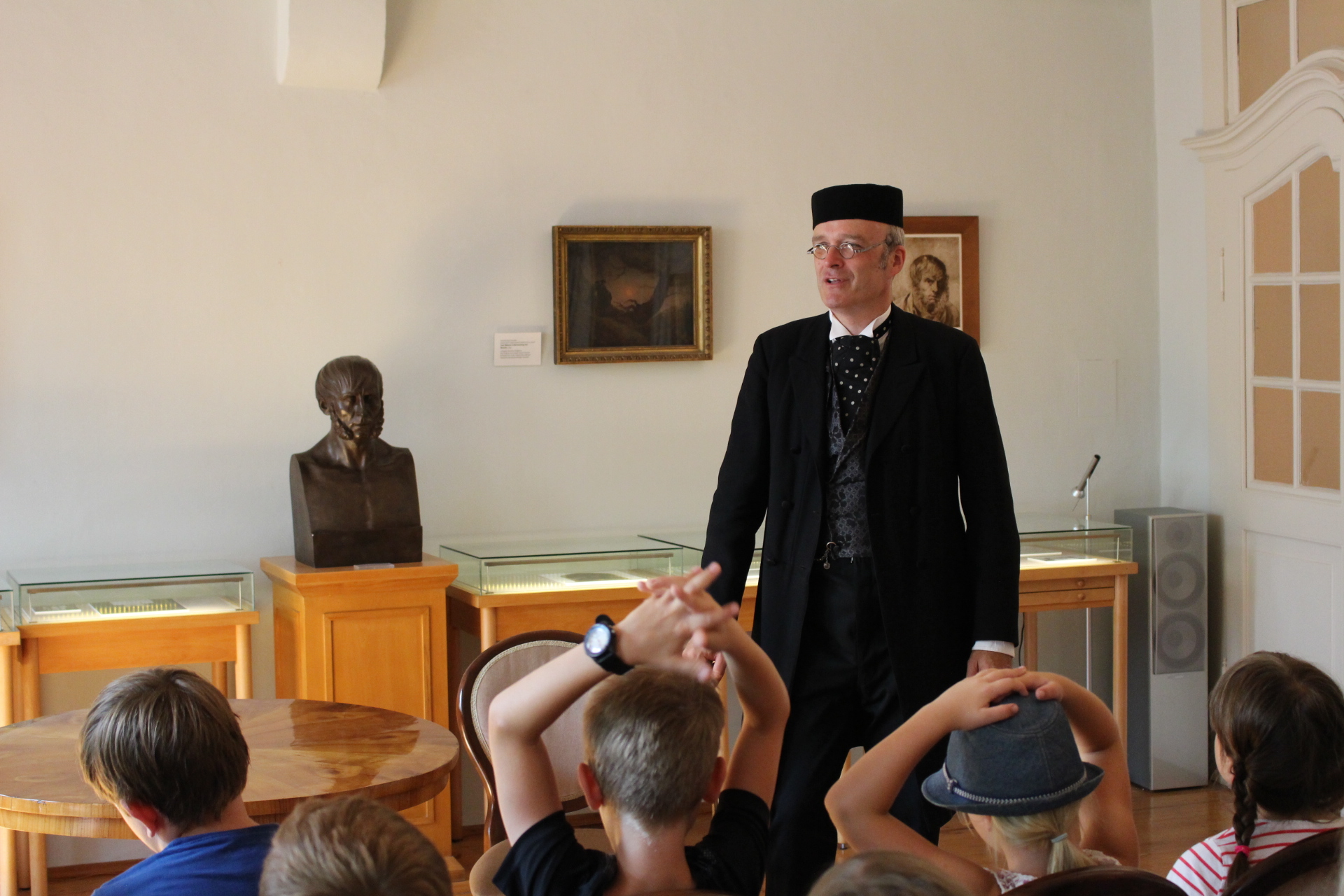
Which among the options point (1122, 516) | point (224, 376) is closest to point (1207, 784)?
point (1122, 516)

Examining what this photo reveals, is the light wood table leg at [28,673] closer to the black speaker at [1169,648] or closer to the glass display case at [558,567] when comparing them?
the glass display case at [558,567]

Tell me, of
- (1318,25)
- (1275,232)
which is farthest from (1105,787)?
(1318,25)

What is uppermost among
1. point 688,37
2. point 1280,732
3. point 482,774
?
point 688,37

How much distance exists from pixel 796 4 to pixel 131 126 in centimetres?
251

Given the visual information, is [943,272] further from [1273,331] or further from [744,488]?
[744,488]

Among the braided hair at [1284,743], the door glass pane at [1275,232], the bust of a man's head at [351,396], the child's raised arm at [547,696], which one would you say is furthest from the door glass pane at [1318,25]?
the child's raised arm at [547,696]

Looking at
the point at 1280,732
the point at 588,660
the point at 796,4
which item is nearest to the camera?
the point at 588,660

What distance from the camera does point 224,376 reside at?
4.54 meters

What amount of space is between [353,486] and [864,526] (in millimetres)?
2046

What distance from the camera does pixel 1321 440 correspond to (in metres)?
4.92

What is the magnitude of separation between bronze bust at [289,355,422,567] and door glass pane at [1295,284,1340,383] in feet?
10.8

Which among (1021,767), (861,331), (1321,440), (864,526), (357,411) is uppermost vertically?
(861,331)

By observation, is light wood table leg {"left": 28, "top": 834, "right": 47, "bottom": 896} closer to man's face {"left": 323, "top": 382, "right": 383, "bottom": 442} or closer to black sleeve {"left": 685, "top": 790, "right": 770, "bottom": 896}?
man's face {"left": 323, "top": 382, "right": 383, "bottom": 442}

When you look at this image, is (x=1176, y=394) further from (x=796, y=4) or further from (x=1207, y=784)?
(x=796, y=4)
